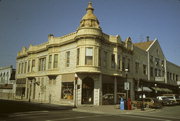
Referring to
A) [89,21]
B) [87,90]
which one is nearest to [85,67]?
[87,90]

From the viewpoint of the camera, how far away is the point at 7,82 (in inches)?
2148

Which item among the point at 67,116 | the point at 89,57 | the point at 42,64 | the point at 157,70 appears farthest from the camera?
the point at 157,70

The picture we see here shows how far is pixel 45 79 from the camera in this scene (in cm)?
3600

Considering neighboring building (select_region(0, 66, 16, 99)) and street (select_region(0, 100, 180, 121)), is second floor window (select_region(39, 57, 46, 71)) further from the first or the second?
street (select_region(0, 100, 180, 121))

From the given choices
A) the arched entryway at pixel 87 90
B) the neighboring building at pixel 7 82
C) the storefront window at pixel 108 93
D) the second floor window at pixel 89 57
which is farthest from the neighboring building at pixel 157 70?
the neighboring building at pixel 7 82

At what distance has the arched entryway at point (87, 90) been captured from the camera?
28219 millimetres

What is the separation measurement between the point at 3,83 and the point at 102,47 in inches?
A: 1545

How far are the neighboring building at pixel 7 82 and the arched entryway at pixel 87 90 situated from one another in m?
26.5

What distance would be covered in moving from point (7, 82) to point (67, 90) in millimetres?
31036

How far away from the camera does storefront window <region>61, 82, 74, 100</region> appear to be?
30059 millimetres

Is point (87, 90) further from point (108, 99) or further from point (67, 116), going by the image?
point (67, 116)

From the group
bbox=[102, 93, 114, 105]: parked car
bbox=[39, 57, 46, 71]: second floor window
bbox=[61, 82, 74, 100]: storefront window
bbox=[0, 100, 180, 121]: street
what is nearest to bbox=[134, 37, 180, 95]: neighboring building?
bbox=[102, 93, 114, 105]: parked car

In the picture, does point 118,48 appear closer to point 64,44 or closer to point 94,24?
point 94,24

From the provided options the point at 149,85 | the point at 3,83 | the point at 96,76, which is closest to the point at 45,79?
the point at 96,76
